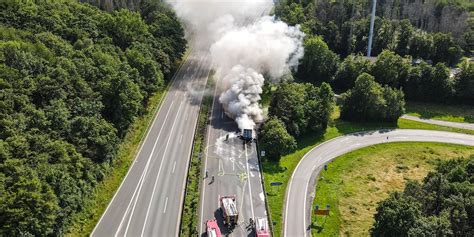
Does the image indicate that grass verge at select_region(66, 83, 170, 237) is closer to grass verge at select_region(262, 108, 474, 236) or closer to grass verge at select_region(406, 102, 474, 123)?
grass verge at select_region(262, 108, 474, 236)

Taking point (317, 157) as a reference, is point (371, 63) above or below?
above

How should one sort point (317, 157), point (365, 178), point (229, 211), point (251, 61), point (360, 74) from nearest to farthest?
point (229, 211) < point (365, 178) < point (317, 157) < point (251, 61) < point (360, 74)

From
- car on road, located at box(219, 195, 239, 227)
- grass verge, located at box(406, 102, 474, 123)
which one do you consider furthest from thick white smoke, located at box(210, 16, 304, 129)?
grass verge, located at box(406, 102, 474, 123)

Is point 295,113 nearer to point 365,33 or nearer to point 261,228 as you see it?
point 261,228

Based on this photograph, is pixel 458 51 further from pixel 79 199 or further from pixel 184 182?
pixel 79 199

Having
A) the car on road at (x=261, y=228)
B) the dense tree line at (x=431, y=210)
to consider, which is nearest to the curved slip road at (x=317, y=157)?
the car on road at (x=261, y=228)

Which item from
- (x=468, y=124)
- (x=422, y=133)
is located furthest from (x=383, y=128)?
(x=468, y=124)

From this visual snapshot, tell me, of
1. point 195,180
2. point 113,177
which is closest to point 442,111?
point 195,180
